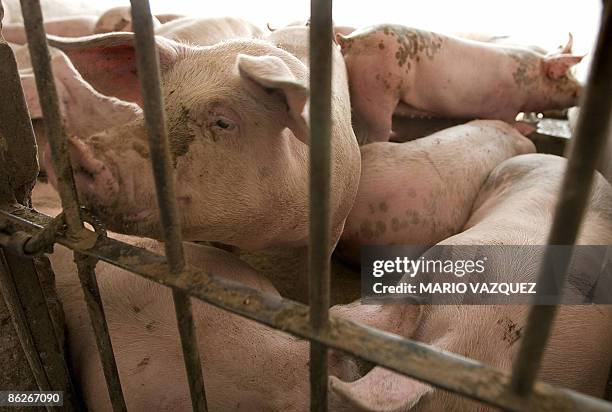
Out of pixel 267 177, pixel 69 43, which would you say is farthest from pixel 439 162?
pixel 69 43

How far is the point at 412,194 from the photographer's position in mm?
2150

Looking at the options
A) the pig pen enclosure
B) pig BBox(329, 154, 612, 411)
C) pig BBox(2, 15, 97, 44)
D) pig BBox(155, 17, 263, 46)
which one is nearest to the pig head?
the pig pen enclosure

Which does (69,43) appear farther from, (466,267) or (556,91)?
(556,91)

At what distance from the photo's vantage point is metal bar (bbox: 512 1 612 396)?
461 millimetres

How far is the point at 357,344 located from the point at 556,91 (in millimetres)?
2974

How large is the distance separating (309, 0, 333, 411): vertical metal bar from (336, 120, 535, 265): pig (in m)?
1.43

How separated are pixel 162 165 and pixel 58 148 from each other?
0.25 metres

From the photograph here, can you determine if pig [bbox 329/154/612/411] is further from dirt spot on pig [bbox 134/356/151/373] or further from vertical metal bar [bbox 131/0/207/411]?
dirt spot on pig [bbox 134/356/151/373]

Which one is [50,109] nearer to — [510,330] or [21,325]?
[21,325]

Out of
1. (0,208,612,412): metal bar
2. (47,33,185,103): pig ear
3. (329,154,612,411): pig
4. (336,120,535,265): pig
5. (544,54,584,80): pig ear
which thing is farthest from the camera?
(544,54,584,80): pig ear

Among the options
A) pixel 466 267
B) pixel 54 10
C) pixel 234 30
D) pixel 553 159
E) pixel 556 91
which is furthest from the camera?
pixel 54 10

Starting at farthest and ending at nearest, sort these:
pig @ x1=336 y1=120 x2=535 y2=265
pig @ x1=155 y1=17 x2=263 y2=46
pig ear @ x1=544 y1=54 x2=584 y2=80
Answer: pig ear @ x1=544 y1=54 x2=584 y2=80
pig @ x1=155 y1=17 x2=263 y2=46
pig @ x1=336 y1=120 x2=535 y2=265

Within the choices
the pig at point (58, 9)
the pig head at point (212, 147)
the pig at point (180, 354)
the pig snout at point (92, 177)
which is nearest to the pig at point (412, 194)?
the pig head at point (212, 147)

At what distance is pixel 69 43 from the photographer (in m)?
1.34
